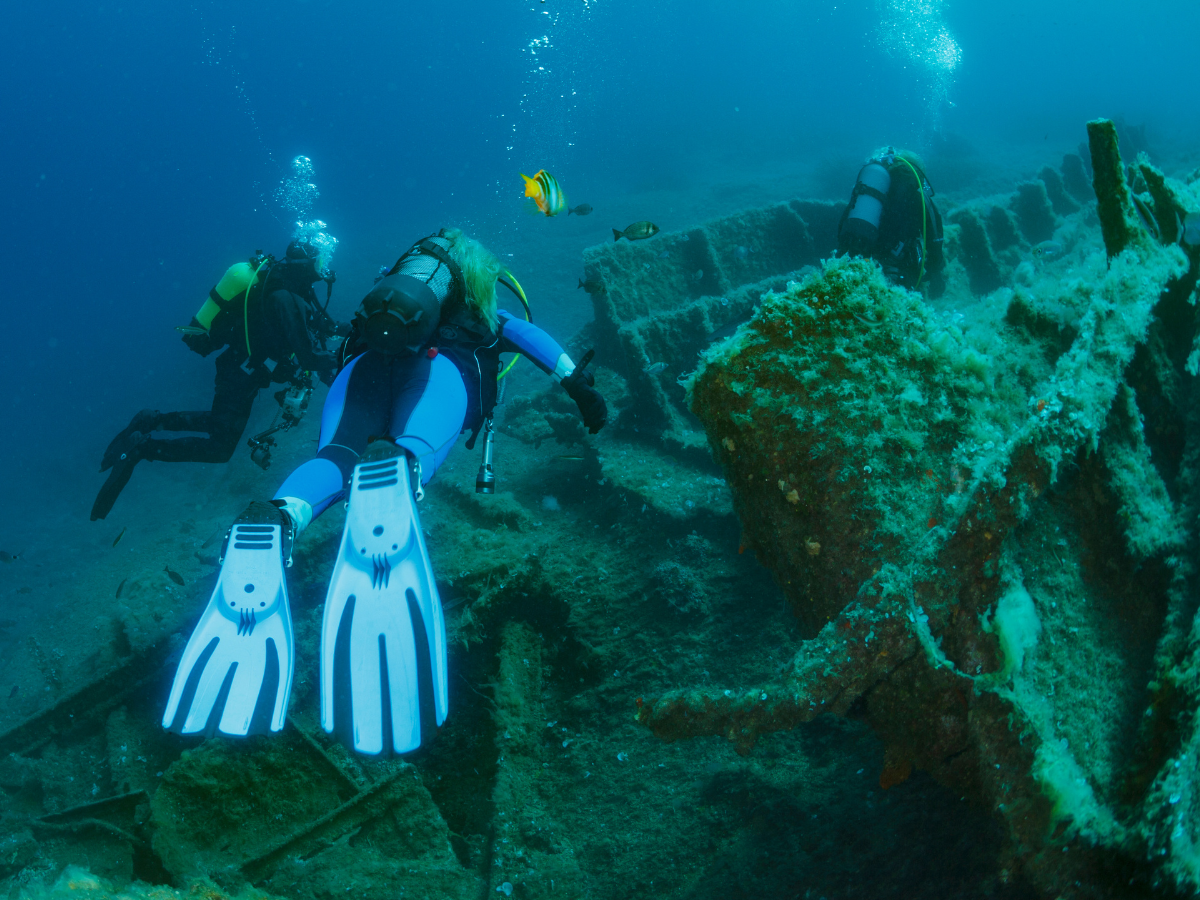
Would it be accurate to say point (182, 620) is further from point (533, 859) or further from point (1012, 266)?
point (1012, 266)

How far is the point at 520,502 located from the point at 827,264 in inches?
166

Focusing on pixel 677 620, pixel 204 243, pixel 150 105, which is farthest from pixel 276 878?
pixel 150 105

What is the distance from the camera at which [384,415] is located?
352 centimetres

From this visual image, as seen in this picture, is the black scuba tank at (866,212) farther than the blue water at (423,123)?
No

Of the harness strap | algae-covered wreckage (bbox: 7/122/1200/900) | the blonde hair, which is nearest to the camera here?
algae-covered wreckage (bbox: 7/122/1200/900)

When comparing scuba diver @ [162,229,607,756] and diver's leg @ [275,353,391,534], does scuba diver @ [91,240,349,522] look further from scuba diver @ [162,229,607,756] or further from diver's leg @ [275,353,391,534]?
scuba diver @ [162,229,607,756]

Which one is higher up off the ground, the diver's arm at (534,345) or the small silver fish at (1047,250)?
the small silver fish at (1047,250)

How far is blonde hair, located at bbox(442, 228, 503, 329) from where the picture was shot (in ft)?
12.5

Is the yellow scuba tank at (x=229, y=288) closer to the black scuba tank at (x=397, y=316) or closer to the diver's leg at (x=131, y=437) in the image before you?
the diver's leg at (x=131, y=437)

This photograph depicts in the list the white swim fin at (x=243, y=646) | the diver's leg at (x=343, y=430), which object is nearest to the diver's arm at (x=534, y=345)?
the diver's leg at (x=343, y=430)

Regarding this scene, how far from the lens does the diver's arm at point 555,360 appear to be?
4027 millimetres

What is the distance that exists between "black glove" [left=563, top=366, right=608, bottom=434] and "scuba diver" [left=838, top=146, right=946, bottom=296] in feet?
10.0

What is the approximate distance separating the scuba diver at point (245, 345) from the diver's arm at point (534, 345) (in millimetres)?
3377

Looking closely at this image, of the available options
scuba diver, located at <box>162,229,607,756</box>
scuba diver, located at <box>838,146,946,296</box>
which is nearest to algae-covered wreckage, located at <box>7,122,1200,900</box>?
scuba diver, located at <box>162,229,607,756</box>
